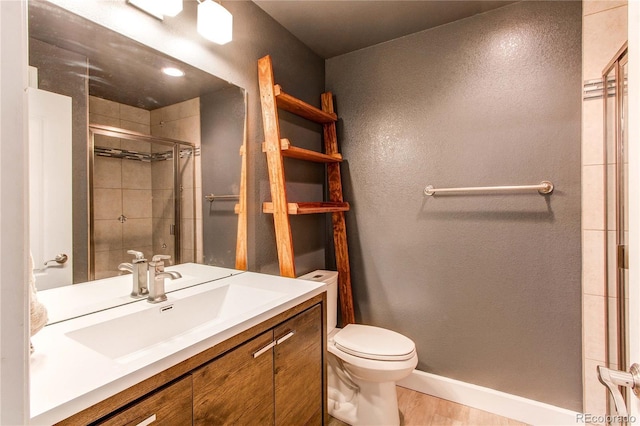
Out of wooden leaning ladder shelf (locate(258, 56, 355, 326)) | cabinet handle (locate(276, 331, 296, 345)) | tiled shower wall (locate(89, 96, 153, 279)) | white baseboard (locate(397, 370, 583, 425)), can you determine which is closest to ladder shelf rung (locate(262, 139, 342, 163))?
wooden leaning ladder shelf (locate(258, 56, 355, 326))

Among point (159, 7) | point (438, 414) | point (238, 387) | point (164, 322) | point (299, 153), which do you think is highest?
point (159, 7)

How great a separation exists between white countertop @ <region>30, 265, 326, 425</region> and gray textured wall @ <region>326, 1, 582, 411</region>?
3.67 feet

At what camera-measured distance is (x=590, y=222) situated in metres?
1.45

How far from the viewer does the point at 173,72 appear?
1.24 m

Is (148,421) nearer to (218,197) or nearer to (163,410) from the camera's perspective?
(163,410)

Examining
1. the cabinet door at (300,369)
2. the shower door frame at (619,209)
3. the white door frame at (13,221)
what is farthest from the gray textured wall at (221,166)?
the shower door frame at (619,209)

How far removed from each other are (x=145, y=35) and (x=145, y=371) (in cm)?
119

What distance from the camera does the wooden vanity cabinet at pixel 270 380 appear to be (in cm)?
81

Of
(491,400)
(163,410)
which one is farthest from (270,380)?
(491,400)

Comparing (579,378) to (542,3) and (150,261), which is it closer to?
(542,3)

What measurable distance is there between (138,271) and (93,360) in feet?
1.47

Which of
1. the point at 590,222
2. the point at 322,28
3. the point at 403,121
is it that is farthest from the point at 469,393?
the point at 322,28

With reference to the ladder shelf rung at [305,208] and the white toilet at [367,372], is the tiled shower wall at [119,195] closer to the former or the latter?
the ladder shelf rung at [305,208]

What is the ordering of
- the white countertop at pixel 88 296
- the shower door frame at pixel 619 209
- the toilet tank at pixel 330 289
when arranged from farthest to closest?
the toilet tank at pixel 330 289 < the shower door frame at pixel 619 209 < the white countertop at pixel 88 296
